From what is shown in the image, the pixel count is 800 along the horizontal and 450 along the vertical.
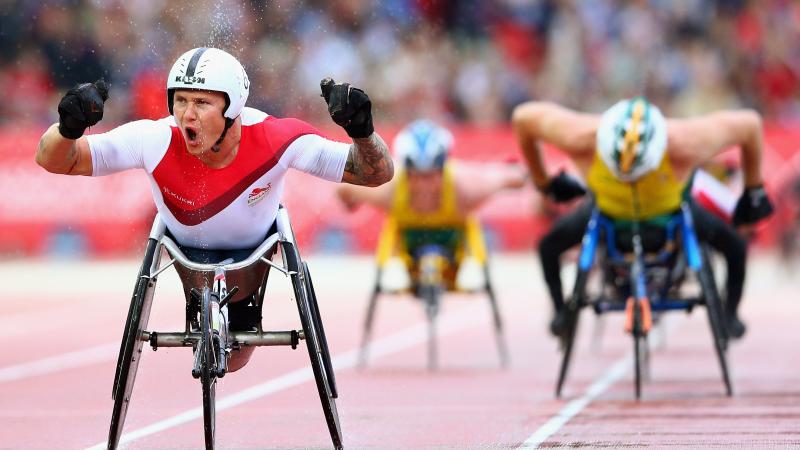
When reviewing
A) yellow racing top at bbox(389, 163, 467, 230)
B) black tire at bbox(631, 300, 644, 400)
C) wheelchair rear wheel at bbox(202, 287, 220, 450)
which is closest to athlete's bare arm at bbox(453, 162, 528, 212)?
yellow racing top at bbox(389, 163, 467, 230)

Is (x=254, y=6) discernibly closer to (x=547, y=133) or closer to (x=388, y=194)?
(x=547, y=133)

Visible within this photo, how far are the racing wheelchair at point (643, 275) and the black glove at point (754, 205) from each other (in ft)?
1.13

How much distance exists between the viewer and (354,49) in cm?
2791

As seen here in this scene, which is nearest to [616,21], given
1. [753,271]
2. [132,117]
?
[753,271]

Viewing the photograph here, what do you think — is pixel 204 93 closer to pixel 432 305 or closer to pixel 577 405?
pixel 577 405

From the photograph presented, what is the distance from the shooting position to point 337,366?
14.3 m

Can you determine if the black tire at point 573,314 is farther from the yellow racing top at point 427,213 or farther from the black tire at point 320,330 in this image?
the black tire at point 320,330

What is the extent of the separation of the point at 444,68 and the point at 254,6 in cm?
1996

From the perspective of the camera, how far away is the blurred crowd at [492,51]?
2744 centimetres

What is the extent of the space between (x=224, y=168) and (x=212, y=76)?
457 mm

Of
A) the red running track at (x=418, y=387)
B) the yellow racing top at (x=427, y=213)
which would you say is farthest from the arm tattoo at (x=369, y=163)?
the yellow racing top at (x=427, y=213)

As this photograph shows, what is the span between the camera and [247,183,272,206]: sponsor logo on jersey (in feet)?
25.9

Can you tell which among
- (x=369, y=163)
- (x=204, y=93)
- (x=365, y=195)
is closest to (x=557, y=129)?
(x=365, y=195)

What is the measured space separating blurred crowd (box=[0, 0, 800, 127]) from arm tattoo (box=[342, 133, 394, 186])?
18.3 m
